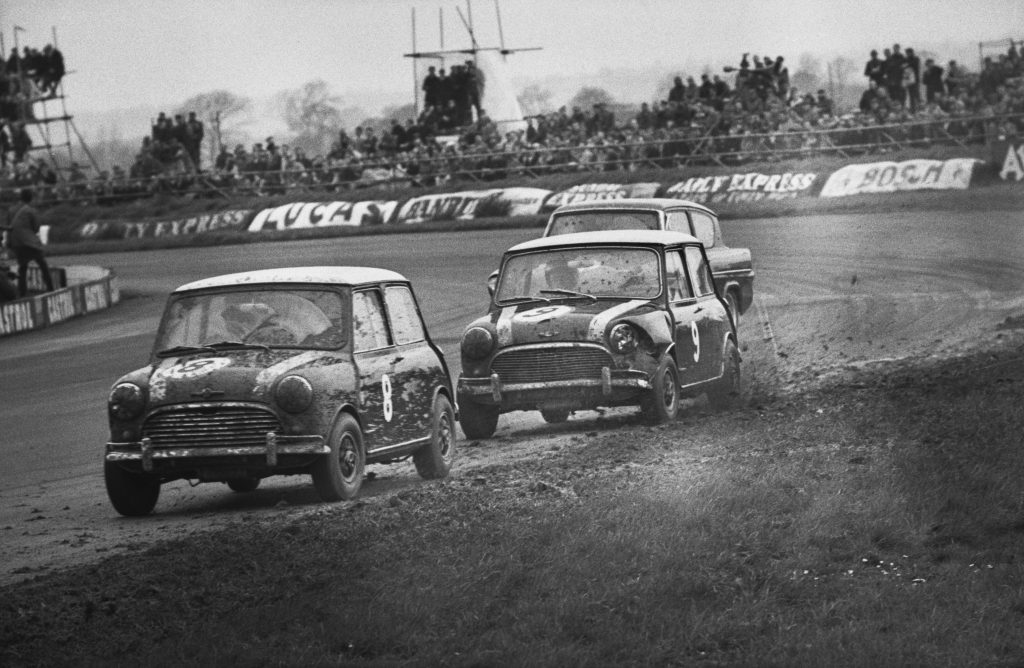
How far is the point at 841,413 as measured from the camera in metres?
9.36

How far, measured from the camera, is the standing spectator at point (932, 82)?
75.8ft

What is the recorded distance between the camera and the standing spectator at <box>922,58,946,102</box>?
2311 cm

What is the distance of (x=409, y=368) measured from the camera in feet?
26.8

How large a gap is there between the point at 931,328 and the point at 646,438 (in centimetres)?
615

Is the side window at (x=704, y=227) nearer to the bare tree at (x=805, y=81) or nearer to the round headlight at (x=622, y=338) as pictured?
the round headlight at (x=622, y=338)

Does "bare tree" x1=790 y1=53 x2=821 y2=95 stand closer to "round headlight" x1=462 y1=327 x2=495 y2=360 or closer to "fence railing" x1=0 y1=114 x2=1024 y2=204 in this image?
"fence railing" x1=0 y1=114 x2=1024 y2=204

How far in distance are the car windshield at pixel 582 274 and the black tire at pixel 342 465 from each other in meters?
2.93

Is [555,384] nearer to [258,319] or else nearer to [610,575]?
[258,319]

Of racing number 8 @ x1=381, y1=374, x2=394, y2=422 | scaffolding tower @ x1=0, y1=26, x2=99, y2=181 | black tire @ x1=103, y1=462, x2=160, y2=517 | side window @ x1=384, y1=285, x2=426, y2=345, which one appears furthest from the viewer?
scaffolding tower @ x1=0, y1=26, x2=99, y2=181

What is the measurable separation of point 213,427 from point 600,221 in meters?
7.23

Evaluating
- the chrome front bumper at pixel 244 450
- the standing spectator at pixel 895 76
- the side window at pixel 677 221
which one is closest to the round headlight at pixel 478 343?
the chrome front bumper at pixel 244 450

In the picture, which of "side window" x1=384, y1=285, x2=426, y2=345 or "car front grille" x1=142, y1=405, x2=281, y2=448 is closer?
"car front grille" x1=142, y1=405, x2=281, y2=448

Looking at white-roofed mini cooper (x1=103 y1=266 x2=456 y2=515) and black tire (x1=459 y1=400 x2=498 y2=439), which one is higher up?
white-roofed mini cooper (x1=103 y1=266 x2=456 y2=515)

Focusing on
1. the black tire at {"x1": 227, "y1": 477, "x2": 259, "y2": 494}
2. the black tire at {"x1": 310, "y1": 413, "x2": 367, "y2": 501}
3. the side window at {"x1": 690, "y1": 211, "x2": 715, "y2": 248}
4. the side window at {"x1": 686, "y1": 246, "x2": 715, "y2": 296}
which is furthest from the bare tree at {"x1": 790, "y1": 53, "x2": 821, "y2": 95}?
the black tire at {"x1": 310, "y1": 413, "x2": 367, "y2": 501}
